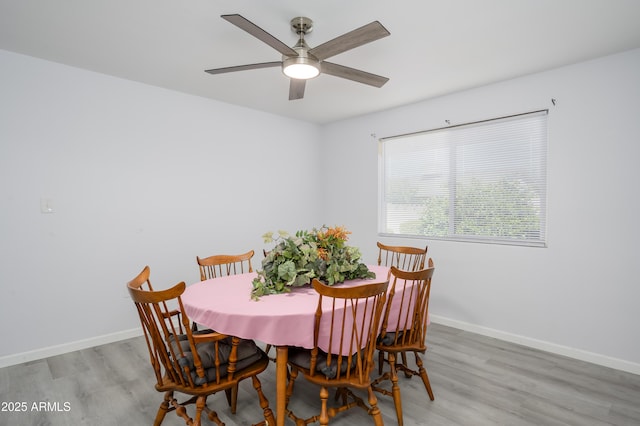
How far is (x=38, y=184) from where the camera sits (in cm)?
282

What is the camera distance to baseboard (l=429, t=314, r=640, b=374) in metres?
2.66

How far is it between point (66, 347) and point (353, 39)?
10.9 ft

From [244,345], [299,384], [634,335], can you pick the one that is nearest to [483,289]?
[634,335]

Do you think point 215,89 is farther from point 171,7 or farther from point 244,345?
point 244,345

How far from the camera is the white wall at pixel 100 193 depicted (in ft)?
8.97

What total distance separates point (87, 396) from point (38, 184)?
1747 millimetres

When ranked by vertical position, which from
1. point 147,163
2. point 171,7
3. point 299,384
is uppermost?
point 171,7

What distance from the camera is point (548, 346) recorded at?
2998mm

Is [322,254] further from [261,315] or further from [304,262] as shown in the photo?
[261,315]

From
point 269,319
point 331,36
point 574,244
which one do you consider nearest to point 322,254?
point 269,319

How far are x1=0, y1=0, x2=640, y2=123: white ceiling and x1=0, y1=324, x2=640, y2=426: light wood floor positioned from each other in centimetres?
246

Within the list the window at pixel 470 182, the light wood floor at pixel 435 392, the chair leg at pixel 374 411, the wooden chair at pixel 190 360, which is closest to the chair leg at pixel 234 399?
the light wood floor at pixel 435 392

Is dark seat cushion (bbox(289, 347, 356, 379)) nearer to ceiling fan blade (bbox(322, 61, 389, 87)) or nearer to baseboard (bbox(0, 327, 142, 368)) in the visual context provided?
ceiling fan blade (bbox(322, 61, 389, 87))

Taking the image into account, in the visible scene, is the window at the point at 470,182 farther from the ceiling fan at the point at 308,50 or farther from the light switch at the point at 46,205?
the light switch at the point at 46,205
